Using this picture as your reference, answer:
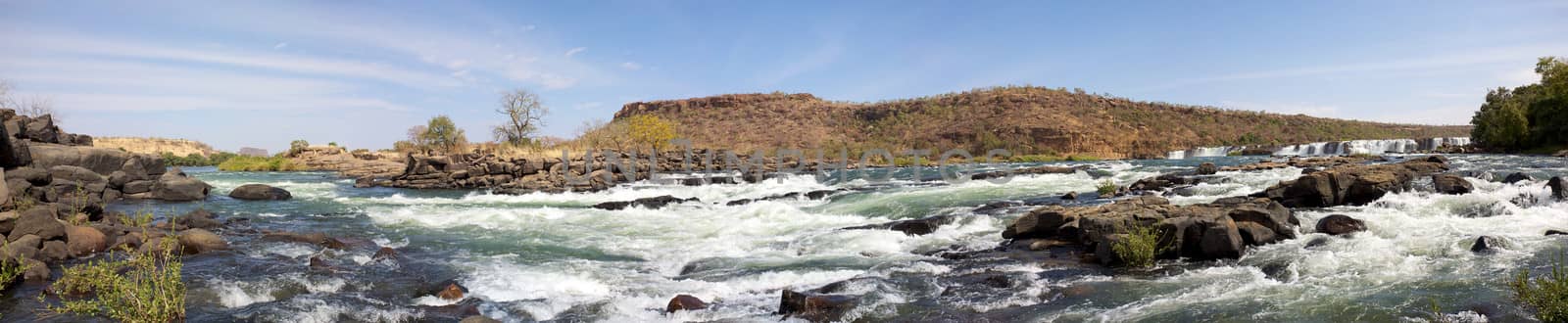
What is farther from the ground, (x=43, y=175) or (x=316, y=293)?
(x=43, y=175)

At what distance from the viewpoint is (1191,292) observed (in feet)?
23.0

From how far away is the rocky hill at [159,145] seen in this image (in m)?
65.3

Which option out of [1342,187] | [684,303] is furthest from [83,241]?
[1342,187]

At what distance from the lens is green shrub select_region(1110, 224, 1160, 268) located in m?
8.33

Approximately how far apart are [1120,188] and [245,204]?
21988 millimetres

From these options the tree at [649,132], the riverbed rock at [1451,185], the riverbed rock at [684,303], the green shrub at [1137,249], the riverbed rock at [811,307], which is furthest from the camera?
the tree at [649,132]

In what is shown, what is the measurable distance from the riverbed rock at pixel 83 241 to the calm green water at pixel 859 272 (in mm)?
1283

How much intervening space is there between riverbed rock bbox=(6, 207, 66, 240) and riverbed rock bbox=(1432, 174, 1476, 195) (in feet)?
63.7

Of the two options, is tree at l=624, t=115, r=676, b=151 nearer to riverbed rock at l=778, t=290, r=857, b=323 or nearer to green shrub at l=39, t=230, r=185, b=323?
riverbed rock at l=778, t=290, r=857, b=323

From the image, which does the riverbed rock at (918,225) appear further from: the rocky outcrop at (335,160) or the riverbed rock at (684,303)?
the rocky outcrop at (335,160)

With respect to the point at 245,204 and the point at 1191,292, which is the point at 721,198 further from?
the point at 1191,292

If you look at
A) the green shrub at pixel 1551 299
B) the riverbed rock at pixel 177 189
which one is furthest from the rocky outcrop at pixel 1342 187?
the riverbed rock at pixel 177 189

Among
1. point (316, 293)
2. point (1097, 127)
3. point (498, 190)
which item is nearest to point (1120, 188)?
point (316, 293)

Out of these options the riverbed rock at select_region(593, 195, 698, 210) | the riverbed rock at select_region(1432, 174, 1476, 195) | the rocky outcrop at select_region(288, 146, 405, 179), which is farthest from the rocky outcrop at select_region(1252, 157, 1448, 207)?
the rocky outcrop at select_region(288, 146, 405, 179)
